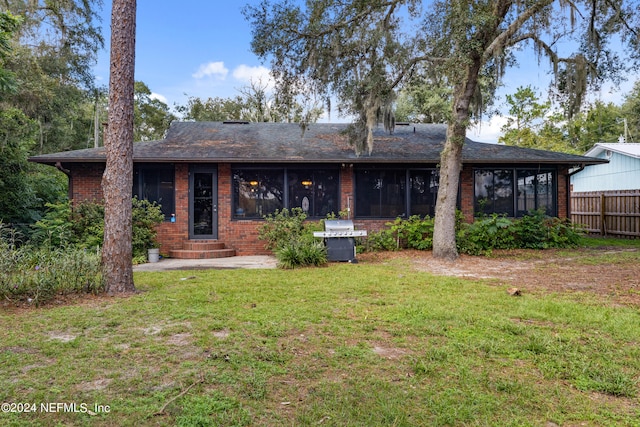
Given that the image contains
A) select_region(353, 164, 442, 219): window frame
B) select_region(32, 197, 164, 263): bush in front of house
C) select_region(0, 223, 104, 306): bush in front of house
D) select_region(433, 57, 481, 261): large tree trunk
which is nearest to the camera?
select_region(0, 223, 104, 306): bush in front of house

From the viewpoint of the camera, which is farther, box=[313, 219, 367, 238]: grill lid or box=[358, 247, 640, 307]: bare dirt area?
box=[313, 219, 367, 238]: grill lid

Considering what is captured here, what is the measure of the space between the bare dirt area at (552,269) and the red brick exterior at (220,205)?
7.73ft

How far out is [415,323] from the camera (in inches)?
150

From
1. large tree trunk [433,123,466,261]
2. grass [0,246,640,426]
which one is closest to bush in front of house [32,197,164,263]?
grass [0,246,640,426]

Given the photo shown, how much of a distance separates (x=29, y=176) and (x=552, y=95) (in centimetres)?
1470

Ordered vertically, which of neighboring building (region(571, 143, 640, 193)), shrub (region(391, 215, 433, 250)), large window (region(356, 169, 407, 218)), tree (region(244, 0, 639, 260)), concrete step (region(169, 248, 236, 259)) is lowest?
concrete step (region(169, 248, 236, 259))

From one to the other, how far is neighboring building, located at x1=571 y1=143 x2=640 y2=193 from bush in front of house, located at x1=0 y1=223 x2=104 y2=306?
1919 centimetres

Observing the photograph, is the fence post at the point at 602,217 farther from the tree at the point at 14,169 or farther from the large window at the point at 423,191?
the tree at the point at 14,169

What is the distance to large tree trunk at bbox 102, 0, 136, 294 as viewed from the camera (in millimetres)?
5234

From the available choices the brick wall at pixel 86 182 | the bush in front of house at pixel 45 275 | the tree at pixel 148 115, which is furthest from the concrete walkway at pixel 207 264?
the tree at pixel 148 115

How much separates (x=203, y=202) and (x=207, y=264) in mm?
2729

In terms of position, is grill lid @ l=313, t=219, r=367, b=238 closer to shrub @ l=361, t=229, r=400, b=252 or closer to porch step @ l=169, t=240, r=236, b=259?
shrub @ l=361, t=229, r=400, b=252

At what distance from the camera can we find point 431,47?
880 cm

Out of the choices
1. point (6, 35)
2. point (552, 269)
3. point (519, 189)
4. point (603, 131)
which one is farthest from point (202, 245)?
point (603, 131)
